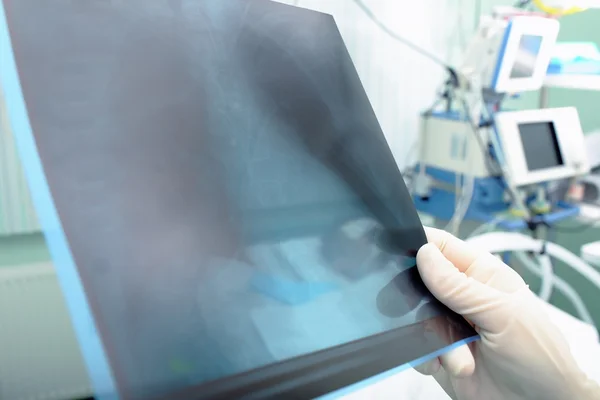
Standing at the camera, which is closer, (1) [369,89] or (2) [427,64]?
(1) [369,89]

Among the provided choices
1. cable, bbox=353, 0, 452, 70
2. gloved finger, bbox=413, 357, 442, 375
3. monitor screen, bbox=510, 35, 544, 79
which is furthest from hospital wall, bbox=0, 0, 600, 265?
gloved finger, bbox=413, 357, 442, 375

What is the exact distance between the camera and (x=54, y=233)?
1.22 feet

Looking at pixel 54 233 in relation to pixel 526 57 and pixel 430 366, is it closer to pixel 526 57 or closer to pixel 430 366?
pixel 430 366

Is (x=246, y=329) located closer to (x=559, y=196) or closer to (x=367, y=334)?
(x=367, y=334)

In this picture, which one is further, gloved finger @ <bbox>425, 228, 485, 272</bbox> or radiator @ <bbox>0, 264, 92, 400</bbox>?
radiator @ <bbox>0, 264, 92, 400</bbox>

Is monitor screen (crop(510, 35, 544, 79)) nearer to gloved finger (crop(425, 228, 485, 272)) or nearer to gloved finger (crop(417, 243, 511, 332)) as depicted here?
gloved finger (crop(425, 228, 485, 272))

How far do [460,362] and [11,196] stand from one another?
1471 millimetres

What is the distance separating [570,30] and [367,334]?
266 cm

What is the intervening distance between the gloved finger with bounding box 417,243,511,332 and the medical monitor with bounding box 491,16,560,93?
1224 millimetres

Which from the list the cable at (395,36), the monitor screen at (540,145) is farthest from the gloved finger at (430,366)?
the cable at (395,36)

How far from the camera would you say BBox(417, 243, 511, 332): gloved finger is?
1.93 ft

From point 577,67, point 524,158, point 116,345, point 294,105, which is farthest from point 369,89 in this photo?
point 116,345

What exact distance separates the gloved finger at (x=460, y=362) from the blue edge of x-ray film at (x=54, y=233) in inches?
10.1

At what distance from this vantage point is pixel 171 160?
45 cm
